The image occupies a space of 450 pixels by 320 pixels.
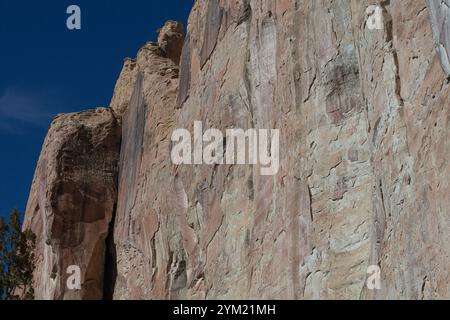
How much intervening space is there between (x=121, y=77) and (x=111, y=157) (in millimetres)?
5036

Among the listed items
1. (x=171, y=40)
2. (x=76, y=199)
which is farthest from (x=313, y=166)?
(x=171, y=40)

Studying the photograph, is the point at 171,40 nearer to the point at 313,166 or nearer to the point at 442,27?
the point at 313,166

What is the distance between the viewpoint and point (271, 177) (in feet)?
77.0

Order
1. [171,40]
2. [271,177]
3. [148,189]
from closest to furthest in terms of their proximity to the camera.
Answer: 1. [271,177]
2. [148,189]
3. [171,40]

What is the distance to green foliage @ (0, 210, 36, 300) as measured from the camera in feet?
132

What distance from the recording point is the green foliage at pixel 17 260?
4009 centimetres

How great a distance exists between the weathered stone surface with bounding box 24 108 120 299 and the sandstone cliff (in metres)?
0.05

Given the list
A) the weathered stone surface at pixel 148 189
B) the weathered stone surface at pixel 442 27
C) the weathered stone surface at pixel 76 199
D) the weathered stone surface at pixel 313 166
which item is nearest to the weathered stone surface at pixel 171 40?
the weathered stone surface at pixel 148 189

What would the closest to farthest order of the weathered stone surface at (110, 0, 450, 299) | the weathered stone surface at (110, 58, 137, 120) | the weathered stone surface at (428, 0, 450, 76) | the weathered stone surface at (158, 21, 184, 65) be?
the weathered stone surface at (428, 0, 450, 76), the weathered stone surface at (110, 0, 450, 299), the weathered stone surface at (158, 21, 184, 65), the weathered stone surface at (110, 58, 137, 120)

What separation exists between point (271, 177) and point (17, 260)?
19.8 m

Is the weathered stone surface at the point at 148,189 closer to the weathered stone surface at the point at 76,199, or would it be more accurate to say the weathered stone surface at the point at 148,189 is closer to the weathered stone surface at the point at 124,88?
the weathered stone surface at the point at 76,199

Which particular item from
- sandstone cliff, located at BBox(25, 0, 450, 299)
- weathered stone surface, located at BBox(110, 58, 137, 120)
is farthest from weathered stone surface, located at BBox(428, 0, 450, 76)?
weathered stone surface, located at BBox(110, 58, 137, 120)

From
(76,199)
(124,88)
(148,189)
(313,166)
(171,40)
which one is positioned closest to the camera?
(313,166)

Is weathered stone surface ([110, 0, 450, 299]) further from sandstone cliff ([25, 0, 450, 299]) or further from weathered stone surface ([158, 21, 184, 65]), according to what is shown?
weathered stone surface ([158, 21, 184, 65])
